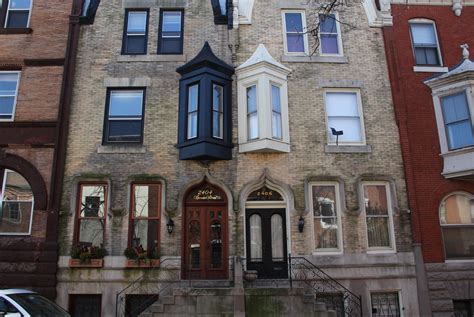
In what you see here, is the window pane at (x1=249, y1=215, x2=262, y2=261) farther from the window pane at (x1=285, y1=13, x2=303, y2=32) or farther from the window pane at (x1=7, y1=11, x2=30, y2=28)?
the window pane at (x1=7, y1=11, x2=30, y2=28)

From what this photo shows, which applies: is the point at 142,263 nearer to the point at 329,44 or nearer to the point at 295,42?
the point at 295,42

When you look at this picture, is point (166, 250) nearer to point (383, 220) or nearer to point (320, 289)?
point (320, 289)

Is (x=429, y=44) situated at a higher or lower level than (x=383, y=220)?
higher

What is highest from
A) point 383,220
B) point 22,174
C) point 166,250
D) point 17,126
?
point 17,126

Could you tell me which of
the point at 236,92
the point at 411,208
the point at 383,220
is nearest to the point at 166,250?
the point at 236,92

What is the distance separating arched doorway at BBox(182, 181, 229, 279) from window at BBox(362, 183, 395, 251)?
4629mm

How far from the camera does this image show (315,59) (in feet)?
49.3

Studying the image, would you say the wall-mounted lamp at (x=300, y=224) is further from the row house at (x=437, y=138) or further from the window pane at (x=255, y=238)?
the row house at (x=437, y=138)

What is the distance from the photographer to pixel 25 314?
8.34m

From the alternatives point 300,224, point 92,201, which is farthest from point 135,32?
point 300,224

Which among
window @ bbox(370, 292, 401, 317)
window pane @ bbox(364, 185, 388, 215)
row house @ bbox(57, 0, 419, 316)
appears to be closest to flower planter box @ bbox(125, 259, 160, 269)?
row house @ bbox(57, 0, 419, 316)

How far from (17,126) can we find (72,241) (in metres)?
4.35

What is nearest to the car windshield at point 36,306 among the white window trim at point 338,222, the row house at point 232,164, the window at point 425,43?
the row house at point 232,164

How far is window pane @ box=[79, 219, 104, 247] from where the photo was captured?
13281mm
